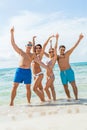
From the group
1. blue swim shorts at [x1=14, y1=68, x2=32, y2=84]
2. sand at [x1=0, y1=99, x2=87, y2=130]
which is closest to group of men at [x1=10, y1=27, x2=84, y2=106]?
blue swim shorts at [x1=14, y1=68, x2=32, y2=84]

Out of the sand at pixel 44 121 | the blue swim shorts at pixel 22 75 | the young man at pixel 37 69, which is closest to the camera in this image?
the sand at pixel 44 121

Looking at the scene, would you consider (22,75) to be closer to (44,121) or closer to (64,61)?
(64,61)

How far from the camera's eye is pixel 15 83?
27.3 feet

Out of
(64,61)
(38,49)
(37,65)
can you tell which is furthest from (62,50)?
(37,65)

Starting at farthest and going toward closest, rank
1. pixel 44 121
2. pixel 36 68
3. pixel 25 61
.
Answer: pixel 36 68, pixel 25 61, pixel 44 121

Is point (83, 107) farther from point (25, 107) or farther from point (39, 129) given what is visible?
point (39, 129)

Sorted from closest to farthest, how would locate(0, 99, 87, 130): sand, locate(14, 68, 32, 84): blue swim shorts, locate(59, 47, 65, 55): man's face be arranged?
locate(0, 99, 87, 130): sand
locate(14, 68, 32, 84): blue swim shorts
locate(59, 47, 65, 55): man's face

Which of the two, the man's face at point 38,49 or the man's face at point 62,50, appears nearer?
the man's face at point 38,49

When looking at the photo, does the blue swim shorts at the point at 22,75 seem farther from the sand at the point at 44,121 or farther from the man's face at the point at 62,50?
the man's face at the point at 62,50

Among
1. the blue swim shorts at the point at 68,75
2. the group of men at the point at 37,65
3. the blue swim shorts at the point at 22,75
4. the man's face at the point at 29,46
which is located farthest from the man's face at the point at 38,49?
the blue swim shorts at the point at 68,75

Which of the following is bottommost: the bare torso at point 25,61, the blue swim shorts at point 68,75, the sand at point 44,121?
the sand at point 44,121

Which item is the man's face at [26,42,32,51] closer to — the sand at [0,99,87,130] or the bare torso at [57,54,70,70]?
the bare torso at [57,54,70,70]

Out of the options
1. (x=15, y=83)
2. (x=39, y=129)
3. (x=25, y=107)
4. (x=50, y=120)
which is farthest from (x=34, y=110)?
(x=39, y=129)

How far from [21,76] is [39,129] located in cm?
358
